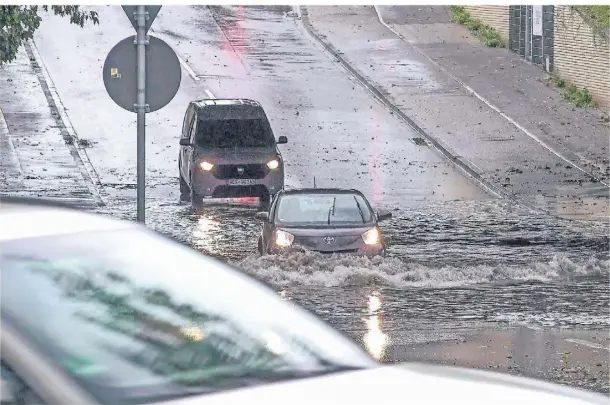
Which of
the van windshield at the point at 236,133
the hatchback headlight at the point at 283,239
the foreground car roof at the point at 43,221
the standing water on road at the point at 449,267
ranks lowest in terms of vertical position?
the standing water on road at the point at 449,267

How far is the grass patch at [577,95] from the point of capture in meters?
32.9

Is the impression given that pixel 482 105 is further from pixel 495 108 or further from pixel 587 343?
pixel 587 343

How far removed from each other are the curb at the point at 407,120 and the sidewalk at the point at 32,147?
7367 millimetres

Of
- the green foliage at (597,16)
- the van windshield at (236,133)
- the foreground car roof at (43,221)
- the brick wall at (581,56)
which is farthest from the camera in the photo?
the brick wall at (581,56)

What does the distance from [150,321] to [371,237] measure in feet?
41.7

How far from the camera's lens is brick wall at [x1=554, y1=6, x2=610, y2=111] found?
33125mm

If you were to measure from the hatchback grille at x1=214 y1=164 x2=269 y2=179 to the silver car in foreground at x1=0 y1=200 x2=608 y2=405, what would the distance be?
19119 millimetres

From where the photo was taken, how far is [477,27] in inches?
1576

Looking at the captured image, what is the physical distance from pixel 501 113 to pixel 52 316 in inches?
1107

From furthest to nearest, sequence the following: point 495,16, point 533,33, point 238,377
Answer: point 495,16, point 533,33, point 238,377

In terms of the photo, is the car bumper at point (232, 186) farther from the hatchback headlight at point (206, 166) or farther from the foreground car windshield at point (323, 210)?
the foreground car windshield at point (323, 210)

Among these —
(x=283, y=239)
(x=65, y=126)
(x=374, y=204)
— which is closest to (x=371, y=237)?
(x=283, y=239)

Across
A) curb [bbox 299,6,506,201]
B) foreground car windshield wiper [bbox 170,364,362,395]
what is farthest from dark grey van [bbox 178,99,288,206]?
foreground car windshield wiper [bbox 170,364,362,395]

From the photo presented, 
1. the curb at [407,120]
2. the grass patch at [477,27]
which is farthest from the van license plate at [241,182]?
the grass patch at [477,27]
